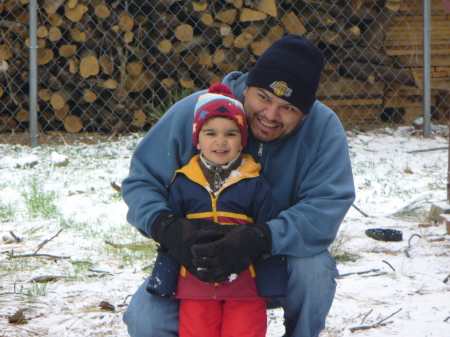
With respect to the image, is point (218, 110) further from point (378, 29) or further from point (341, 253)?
point (378, 29)

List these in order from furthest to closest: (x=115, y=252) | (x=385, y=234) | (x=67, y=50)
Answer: (x=67, y=50)
(x=385, y=234)
(x=115, y=252)

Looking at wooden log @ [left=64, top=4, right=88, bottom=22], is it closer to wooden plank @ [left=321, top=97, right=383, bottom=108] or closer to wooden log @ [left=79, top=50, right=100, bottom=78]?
A: wooden log @ [left=79, top=50, right=100, bottom=78]

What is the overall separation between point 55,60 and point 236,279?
4417 millimetres

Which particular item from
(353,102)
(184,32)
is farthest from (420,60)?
(184,32)

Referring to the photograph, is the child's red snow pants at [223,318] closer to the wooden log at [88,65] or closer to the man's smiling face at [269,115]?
the man's smiling face at [269,115]

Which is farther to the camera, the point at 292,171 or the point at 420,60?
the point at 420,60

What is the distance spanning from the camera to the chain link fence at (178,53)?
19.6 ft

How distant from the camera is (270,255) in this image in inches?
82.0

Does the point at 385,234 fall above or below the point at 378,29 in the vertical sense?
below

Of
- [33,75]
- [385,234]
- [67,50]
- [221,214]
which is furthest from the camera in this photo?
[67,50]

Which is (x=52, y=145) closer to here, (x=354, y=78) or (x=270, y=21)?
(x=270, y=21)

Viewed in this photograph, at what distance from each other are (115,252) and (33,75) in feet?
8.90

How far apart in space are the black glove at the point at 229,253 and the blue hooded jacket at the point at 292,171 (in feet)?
0.50

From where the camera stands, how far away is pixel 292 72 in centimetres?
223
